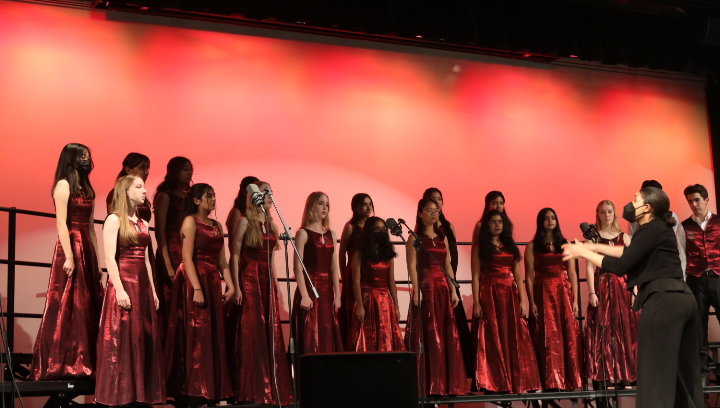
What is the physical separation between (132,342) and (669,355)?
298 cm

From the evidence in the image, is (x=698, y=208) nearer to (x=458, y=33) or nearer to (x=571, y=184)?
(x=571, y=184)

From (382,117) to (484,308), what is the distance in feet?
7.71

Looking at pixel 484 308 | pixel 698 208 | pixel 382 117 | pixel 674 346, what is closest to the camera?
pixel 674 346

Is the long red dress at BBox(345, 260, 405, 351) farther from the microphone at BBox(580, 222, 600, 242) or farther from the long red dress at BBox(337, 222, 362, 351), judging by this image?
the microphone at BBox(580, 222, 600, 242)

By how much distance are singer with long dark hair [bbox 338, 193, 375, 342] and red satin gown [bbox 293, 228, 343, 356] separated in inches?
13.0

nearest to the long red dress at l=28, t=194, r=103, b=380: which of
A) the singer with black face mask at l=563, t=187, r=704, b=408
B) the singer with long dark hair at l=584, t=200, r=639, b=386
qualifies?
the singer with black face mask at l=563, t=187, r=704, b=408

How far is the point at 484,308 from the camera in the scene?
6387 mm

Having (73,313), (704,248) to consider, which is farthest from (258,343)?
(704,248)

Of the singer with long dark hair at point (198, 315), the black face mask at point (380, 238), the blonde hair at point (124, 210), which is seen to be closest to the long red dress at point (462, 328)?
the black face mask at point (380, 238)

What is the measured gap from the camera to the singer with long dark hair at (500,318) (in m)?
6.24

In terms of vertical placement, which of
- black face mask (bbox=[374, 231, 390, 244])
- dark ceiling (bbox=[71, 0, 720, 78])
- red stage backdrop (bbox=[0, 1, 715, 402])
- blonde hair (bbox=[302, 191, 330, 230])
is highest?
dark ceiling (bbox=[71, 0, 720, 78])

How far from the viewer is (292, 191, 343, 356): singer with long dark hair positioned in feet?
19.0

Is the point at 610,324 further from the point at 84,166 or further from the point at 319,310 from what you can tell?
the point at 84,166

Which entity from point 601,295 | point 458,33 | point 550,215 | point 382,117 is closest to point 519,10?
point 458,33
